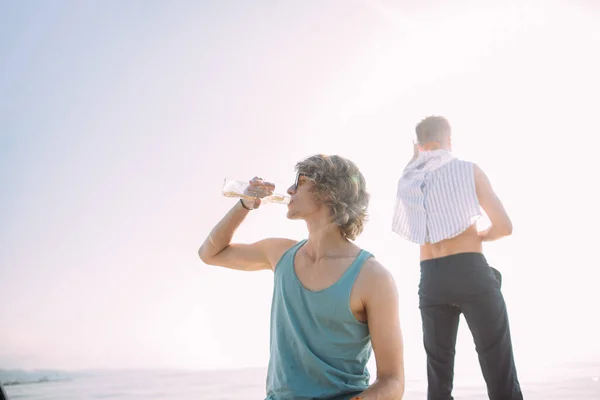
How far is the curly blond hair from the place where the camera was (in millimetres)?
1776

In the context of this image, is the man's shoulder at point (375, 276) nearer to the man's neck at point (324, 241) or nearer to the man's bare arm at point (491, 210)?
the man's neck at point (324, 241)

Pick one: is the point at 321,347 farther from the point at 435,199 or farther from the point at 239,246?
the point at 435,199

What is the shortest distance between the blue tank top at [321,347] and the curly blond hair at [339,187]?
0.14 meters

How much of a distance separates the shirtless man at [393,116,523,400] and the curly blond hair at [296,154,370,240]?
2.66ft

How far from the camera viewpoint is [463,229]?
A: 2.48 meters

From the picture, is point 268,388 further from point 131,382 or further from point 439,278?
point 131,382

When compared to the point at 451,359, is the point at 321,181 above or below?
above

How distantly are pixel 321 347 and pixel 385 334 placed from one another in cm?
18

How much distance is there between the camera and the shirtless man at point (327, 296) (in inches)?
61.7

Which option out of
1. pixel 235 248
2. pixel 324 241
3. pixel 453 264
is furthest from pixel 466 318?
pixel 235 248

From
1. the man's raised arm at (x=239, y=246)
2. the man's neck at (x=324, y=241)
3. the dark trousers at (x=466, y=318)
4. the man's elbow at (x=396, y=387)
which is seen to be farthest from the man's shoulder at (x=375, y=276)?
the dark trousers at (x=466, y=318)

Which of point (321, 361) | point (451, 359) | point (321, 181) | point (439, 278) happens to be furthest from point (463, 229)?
point (321, 361)

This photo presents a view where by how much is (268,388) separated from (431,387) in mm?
1035

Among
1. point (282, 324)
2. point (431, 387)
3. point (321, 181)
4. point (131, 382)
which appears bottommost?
point (131, 382)
